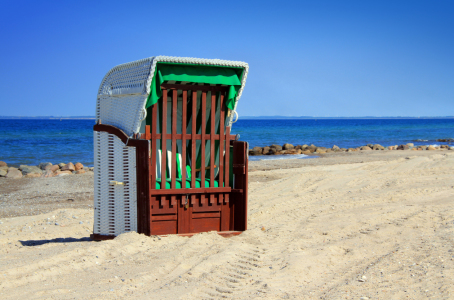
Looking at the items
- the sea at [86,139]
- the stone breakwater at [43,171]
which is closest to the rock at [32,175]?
the stone breakwater at [43,171]

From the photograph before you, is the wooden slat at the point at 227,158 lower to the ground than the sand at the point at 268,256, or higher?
higher

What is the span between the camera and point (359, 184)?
9734 millimetres

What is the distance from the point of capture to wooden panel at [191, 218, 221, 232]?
5664mm

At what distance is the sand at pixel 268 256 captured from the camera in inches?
146

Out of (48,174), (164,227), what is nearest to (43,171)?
(48,174)

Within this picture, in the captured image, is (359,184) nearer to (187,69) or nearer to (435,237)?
(435,237)

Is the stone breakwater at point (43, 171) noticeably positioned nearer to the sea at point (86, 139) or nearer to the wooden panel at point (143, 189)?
the sea at point (86, 139)

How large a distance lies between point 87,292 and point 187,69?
3.06 meters

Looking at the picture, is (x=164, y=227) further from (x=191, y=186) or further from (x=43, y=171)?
(x=43, y=171)

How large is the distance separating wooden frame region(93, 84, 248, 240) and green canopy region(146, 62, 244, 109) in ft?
0.53

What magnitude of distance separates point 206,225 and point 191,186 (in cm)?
64

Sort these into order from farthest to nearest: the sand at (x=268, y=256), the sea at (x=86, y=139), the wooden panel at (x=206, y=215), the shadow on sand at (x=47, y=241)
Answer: the sea at (x=86, y=139) → the shadow on sand at (x=47, y=241) → the wooden panel at (x=206, y=215) → the sand at (x=268, y=256)

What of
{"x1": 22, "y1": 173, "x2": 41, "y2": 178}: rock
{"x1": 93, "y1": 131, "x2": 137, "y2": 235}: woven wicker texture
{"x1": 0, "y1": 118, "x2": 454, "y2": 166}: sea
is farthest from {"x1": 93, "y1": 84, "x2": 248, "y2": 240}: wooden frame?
{"x1": 0, "y1": 118, "x2": 454, "y2": 166}: sea

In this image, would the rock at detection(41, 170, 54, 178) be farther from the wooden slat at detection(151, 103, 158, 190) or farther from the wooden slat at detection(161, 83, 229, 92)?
the wooden slat at detection(161, 83, 229, 92)
